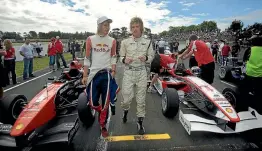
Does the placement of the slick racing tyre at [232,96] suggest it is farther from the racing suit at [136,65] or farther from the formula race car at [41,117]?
the formula race car at [41,117]

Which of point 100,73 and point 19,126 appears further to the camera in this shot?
point 100,73

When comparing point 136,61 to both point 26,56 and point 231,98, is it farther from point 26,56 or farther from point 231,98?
point 26,56

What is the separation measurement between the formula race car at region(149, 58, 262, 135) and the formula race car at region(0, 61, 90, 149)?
1.98 metres

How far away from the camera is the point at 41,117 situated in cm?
358

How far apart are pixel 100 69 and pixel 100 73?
0.07m

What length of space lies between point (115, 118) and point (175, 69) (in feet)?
7.35

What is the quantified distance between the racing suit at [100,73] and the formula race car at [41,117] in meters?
0.54

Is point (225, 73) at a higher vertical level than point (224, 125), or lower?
higher

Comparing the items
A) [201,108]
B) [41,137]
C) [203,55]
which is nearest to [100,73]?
[41,137]

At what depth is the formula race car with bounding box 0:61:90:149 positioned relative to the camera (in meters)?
3.15

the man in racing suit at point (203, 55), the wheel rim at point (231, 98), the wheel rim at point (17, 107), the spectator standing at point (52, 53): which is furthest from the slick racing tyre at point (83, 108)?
the spectator standing at point (52, 53)

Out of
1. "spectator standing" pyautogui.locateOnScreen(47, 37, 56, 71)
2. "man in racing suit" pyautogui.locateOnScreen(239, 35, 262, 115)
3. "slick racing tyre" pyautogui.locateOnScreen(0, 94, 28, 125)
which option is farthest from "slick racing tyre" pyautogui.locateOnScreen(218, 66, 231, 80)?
"spectator standing" pyautogui.locateOnScreen(47, 37, 56, 71)

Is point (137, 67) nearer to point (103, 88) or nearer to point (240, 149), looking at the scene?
point (103, 88)

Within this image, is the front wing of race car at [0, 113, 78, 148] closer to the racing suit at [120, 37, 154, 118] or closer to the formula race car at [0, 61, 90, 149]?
the formula race car at [0, 61, 90, 149]
